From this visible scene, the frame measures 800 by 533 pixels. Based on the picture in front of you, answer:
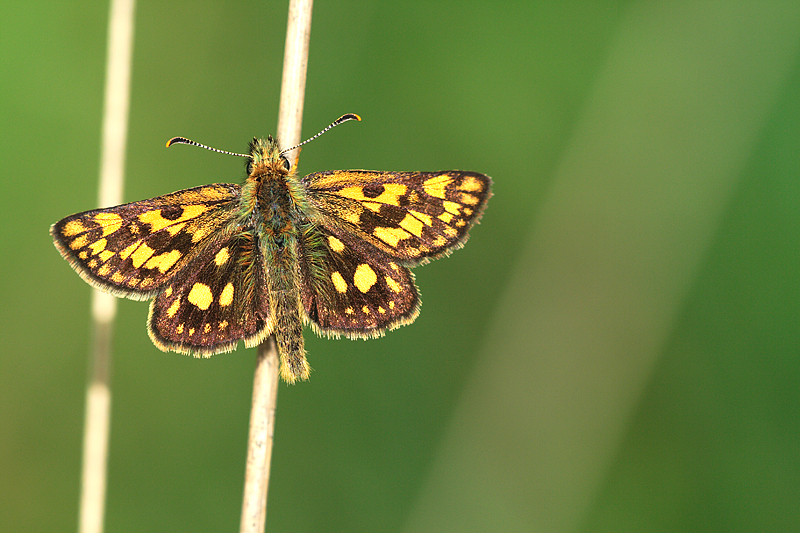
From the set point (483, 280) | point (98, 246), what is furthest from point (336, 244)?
point (483, 280)

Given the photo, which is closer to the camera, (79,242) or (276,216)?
(79,242)

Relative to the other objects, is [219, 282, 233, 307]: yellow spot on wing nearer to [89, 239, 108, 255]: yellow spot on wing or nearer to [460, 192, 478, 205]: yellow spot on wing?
[89, 239, 108, 255]: yellow spot on wing

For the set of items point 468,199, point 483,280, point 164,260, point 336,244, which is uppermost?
point 468,199

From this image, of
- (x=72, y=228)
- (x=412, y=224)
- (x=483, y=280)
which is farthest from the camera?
(x=483, y=280)

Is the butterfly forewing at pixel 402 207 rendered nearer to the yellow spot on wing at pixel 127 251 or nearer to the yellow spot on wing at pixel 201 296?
the yellow spot on wing at pixel 201 296

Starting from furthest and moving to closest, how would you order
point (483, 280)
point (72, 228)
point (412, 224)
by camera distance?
1. point (483, 280)
2. point (412, 224)
3. point (72, 228)

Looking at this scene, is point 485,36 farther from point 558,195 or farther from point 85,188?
point 85,188

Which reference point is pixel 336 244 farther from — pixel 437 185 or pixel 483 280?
pixel 483 280

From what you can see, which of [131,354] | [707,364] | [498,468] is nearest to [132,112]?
[131,354]
